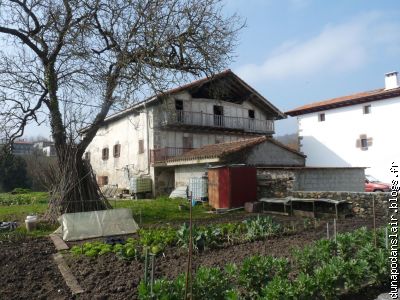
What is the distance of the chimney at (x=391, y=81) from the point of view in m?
30.3

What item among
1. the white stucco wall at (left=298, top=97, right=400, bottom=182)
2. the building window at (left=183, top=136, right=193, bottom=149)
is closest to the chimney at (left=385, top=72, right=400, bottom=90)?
the white stucco wall at (left=298, top=97, right=400, bottom=182)

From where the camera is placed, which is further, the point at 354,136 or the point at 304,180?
the point at 354,136

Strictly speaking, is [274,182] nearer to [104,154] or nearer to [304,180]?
[304,180]

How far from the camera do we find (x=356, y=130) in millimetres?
32219

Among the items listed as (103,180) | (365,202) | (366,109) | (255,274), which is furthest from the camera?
(103,180)

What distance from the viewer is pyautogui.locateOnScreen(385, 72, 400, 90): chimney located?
30.3 meters

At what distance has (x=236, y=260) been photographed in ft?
23.2

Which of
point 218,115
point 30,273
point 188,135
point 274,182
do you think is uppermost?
point 218,115

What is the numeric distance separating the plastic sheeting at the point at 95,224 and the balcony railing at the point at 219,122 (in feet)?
53.0

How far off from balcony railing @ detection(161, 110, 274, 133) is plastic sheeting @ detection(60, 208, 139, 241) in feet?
53.0

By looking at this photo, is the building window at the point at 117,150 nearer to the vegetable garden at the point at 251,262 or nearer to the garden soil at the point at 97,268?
the vegetable garden at the point at 251,262

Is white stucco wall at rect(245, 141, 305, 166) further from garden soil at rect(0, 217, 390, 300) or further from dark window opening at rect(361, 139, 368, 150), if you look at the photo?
garden soil at rect(0, 217, 390, 300)

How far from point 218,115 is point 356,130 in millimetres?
12097

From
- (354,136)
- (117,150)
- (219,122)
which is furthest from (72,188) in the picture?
(354,136)
